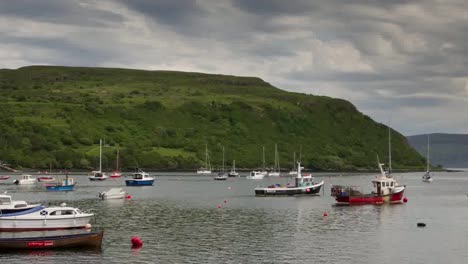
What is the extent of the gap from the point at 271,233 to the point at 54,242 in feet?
102

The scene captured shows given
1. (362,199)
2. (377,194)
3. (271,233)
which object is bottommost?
(271,233)

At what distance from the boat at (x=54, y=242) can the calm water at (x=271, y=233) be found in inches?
43.6

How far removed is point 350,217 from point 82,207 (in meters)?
49.8

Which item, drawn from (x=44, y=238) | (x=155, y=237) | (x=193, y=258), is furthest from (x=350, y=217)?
(x=44, y=238)

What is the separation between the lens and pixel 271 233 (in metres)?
97.6

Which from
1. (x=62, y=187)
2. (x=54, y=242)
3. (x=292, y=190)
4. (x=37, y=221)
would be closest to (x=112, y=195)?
(x=62, y=187)

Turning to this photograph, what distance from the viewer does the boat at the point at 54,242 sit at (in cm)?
7600

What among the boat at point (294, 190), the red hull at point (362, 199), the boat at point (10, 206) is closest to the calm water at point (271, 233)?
the red hull at point (362, 199)

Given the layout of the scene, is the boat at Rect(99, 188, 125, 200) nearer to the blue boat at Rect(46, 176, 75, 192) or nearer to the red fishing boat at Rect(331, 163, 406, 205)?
the blue boat at Rect(46, 176, 75, 192)

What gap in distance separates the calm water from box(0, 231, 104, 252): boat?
111cm

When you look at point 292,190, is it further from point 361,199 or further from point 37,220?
point 37,220

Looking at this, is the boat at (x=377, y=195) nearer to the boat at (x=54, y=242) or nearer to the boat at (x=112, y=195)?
the boat at (x=112, y=195)

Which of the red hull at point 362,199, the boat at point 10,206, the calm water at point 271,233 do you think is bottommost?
the calm water at point 271,233

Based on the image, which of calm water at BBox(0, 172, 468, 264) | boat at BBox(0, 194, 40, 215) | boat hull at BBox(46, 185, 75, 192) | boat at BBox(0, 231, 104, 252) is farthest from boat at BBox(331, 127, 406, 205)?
boat hull at BBox(46, 185, 75, 192)
